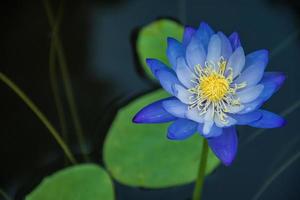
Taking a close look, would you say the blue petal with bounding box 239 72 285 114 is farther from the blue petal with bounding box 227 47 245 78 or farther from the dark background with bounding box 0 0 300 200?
the dark background with bounding box 0 0 300 200

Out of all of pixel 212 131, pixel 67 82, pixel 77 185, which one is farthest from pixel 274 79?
pixel 67 82

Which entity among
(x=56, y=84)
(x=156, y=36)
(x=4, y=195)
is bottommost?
(x=4, y=195)

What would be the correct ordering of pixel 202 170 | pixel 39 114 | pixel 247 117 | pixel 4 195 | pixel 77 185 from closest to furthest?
1. pixel 247 117
2. pixel 202 170
3. pixel 77 185
4. pixel 4 195
5. pixel 39 114

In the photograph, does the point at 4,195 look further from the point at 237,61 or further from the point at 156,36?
the point at 237,61

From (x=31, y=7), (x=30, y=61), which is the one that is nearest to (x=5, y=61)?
(x=30, y=61)

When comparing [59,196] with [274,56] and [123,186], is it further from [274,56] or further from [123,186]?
[274,56]

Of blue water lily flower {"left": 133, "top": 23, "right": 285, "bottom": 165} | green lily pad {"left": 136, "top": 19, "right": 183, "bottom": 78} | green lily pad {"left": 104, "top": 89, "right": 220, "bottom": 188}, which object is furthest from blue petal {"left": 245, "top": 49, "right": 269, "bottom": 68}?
green lily pad {"left": 136, "top": 19, "right": 183, "bottom": 78}
